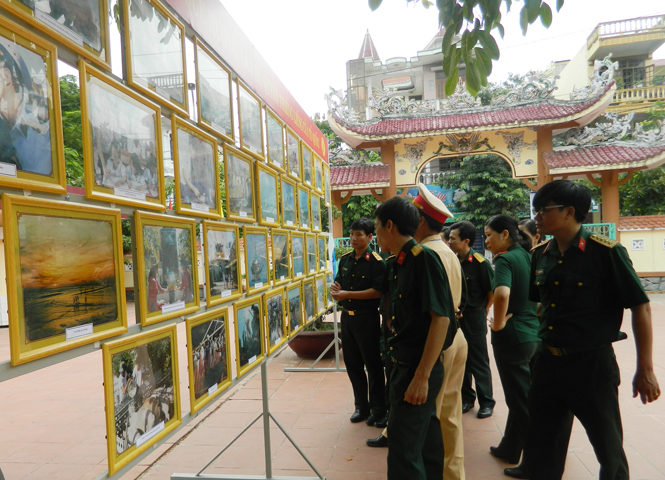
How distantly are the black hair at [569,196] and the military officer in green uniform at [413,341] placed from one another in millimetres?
547

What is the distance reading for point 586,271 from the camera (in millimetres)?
1826

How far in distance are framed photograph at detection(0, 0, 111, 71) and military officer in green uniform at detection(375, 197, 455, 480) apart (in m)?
1.24

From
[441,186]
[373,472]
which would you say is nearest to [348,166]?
[441,186]

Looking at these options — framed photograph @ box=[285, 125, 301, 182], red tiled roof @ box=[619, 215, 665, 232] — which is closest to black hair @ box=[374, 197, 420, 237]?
framed photograph @ box=[285, 125, 301, 182]

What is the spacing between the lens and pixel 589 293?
1.81 meters

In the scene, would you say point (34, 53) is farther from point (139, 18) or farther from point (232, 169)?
point (232, 169)

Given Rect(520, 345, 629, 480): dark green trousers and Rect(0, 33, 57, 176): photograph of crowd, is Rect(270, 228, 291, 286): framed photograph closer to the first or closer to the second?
Rect(520, 345, 629, 480): dark green trousers

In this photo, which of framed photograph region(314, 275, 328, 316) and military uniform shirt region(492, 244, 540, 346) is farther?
framed photograph region(314, 275, 328, 316)

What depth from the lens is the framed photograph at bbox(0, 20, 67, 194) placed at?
92 cm

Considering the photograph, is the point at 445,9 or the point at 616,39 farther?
the point at 616,39

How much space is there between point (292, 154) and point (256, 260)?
106cm

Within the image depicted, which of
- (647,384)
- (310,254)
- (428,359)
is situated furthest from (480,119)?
(428,359)

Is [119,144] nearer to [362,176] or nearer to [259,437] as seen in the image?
[259,437]

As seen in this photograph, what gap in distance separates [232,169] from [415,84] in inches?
1015
